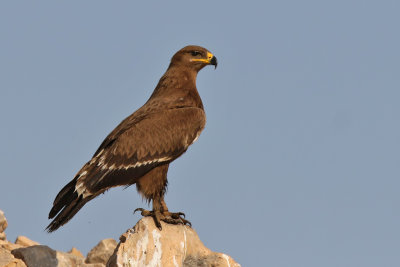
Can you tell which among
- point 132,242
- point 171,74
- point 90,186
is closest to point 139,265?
point 132,242

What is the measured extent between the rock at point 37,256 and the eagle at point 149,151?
1541 mm

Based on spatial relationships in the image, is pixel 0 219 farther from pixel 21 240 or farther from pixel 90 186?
pixel 90 186

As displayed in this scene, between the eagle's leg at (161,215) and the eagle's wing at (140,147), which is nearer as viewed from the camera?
the eagle's leg at (161,215)

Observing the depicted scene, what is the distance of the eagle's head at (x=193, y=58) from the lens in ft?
48.2

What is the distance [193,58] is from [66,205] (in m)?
3.53

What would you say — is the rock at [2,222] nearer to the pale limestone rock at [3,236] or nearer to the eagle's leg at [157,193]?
the pale limestone rock at [3,236]

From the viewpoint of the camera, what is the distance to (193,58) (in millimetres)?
14789

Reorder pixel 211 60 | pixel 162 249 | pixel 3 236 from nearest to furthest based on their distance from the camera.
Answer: pixel 162 249 < pixel 211 60 < pixel 3 236

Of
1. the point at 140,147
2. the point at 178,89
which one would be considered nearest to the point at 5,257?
the point at 140,147

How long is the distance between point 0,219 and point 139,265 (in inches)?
173

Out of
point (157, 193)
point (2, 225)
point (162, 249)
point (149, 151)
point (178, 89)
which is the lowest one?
point (162, 249)

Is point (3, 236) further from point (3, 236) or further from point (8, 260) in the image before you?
point (8, 260)

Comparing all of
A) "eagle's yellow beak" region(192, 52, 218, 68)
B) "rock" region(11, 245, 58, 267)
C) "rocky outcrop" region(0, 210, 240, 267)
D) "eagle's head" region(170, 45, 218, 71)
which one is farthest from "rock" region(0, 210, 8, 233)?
"eagle's yellow beak" region(192, 52, 218, 68)

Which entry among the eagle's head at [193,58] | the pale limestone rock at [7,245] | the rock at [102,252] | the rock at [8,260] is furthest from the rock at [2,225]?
the eagle's head at [193,58]
